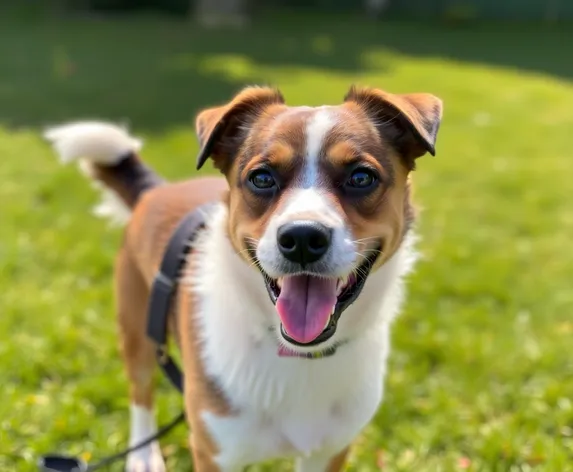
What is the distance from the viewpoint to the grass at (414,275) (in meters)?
3.58

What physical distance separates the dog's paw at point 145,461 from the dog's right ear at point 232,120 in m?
1.66

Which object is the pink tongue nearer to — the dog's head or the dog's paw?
the dog's head

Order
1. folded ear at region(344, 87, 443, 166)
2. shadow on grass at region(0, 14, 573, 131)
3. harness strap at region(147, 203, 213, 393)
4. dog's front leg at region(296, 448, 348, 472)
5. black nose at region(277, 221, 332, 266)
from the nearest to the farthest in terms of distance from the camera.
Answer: black nose at region(277, 221, 332, 266) → folded ear at region(344, 87, 443, 166) → dog's front leg at region(296, 448, 348, 472) → harness strap at region(147, 203, 213, 393) → shadow on grass at region(0, 14, 573, 131)

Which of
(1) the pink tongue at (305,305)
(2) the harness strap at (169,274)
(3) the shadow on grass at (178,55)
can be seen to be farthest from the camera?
(3) the shadow on grass at (178,55)

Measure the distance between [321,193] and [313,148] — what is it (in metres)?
0.18

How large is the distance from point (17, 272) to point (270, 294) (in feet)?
11.0

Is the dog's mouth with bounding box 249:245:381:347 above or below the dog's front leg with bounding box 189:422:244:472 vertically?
above

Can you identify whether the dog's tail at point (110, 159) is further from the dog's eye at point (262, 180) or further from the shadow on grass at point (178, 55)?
the shadow on grass at point (178, 55)

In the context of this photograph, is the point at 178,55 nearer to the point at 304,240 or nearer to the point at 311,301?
the point at 311,301

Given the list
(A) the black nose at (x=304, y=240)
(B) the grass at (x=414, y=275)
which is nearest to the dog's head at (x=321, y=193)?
(A) the black nose at (x=304, y=240)

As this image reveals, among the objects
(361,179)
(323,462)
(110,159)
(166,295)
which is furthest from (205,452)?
(110,159)

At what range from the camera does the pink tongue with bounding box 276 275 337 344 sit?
87.9 inches

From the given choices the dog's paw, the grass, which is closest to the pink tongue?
the grass

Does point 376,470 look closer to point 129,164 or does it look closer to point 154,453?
point 154,453
